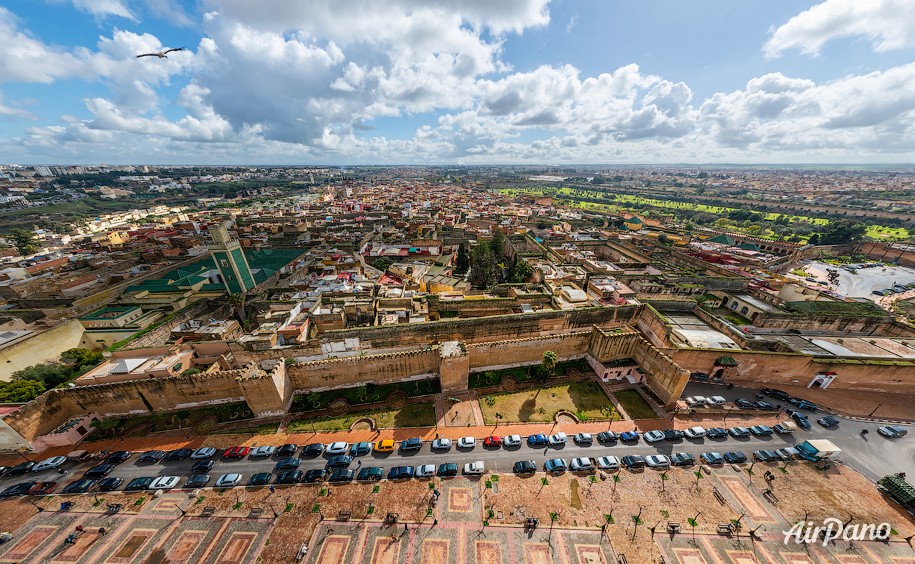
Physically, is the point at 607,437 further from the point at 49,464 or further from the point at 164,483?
the point at 49,464

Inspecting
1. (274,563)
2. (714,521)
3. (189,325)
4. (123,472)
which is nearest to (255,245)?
(189,325)

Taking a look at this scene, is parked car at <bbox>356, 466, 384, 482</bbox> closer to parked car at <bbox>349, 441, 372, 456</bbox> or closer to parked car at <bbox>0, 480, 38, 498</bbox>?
parked car at <bbox>349, 441, 372, 456</bbox>

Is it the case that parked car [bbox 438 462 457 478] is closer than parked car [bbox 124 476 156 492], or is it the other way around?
parked car [bbox 124 476 156 492]

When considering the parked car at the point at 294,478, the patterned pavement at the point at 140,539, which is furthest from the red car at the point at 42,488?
the parked car at the point at 294,478

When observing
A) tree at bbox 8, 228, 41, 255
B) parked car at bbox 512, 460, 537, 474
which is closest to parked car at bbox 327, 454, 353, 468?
parked car at bbox 512, 460, 537, 474

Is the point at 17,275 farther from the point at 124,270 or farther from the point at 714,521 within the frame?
the point at 714,521

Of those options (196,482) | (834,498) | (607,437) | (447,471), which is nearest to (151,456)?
(196,482)
